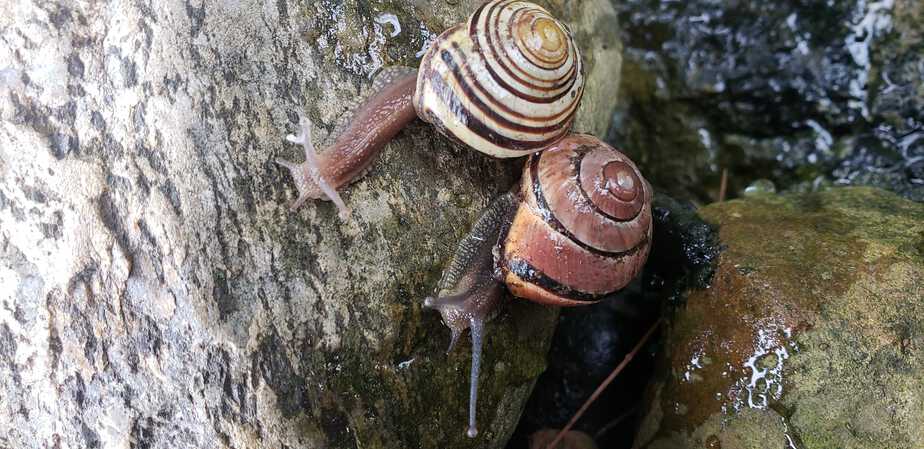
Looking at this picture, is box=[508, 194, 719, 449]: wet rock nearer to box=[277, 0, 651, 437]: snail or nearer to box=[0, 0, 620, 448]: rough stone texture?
box=[277, 0, 651, 437]: snail

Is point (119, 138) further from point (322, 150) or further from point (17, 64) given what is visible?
point (322, 150)

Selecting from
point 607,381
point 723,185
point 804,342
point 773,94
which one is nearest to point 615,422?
point 607,381

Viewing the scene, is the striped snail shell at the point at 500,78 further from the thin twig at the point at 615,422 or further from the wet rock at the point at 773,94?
the wet rock at the point at 773,94

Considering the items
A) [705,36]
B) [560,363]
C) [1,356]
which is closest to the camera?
[1,356]

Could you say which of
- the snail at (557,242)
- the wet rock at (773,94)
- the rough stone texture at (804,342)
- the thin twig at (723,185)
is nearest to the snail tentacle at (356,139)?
the snail at (557,242)

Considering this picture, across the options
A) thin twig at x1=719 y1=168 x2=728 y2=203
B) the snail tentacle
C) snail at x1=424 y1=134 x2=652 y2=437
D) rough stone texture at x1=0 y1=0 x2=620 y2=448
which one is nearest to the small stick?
snail at x1=424 y1=134 x2=652 y2=437

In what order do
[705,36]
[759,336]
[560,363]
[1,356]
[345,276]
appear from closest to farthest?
1. [1,356]
2. [345,276]
3. [759,336]
4. [560,363]
5. [705,36]

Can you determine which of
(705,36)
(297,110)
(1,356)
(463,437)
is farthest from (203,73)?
(705,36)

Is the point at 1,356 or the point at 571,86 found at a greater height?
the point at 571,86
